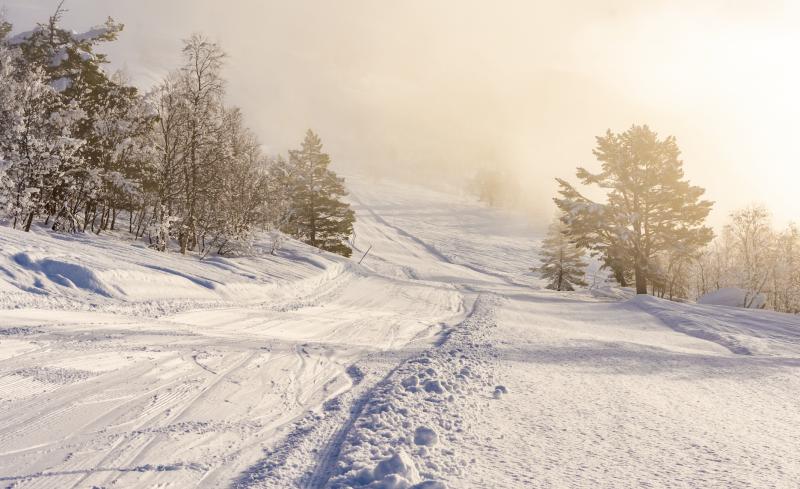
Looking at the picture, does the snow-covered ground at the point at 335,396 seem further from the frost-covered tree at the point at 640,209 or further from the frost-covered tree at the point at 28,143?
the frost-covered tree at the point at 640,209

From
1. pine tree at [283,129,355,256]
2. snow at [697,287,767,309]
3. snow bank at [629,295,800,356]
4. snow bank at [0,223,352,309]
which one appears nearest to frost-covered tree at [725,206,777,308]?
snow at [697,287,767,309]

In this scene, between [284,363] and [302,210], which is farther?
[302,210]

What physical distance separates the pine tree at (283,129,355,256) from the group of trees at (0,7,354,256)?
10.2 metres

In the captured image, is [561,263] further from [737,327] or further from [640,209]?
[737,327]

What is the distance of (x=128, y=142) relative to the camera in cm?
1745

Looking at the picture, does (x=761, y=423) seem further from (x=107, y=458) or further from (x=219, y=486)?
(x=107, y=458)

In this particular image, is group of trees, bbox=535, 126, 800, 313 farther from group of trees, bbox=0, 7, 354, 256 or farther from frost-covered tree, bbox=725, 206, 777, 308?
group of trees, bbox=0, 7, 354, 256

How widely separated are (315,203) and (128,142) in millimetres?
15114

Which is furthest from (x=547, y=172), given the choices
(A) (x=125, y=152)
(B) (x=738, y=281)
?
(A) (x=125, y=152)

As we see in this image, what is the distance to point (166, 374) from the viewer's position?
15.7ft

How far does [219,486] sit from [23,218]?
15.1m

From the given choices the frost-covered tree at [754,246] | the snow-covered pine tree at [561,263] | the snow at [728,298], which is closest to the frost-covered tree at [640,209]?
the snow at [728,298]

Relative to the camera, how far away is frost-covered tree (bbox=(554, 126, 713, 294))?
22297 millimetres

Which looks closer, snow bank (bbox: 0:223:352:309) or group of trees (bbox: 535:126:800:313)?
snow bank (bbox: 0:223:352:309)
